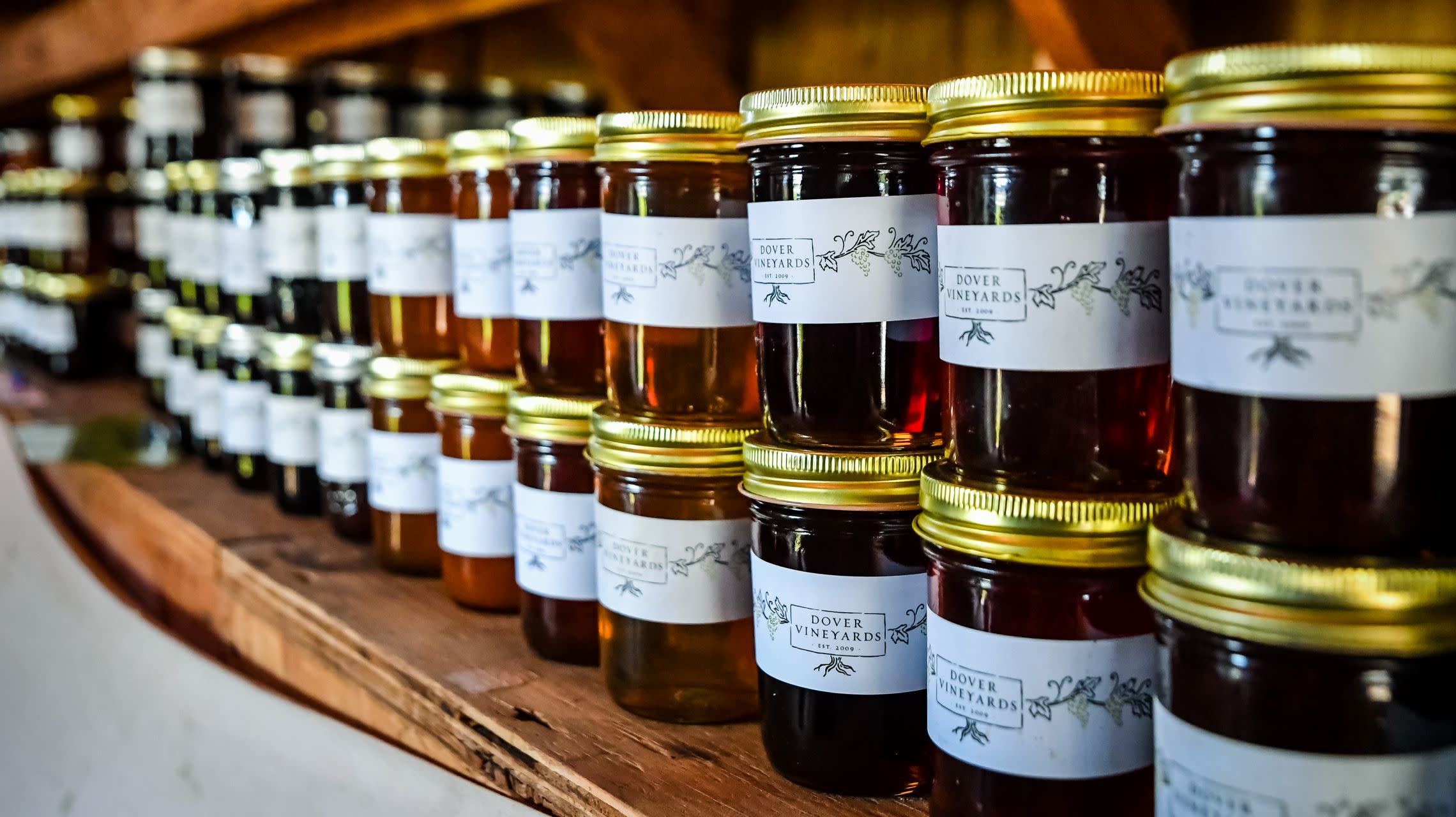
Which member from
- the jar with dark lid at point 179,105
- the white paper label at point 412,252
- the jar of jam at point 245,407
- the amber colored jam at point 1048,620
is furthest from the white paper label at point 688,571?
the jar with dark lid at point 179,105

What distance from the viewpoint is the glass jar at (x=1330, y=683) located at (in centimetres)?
44

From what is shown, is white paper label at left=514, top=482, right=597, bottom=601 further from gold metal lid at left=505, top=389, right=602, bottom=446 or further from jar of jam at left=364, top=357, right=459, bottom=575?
jar of jam at left=364, top=357, right=459, bottom=575

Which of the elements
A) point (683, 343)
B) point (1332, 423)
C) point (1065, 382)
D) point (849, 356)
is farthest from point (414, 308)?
point (1332, 423)

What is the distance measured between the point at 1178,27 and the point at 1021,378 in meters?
0.54

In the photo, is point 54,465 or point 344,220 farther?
point 54,465

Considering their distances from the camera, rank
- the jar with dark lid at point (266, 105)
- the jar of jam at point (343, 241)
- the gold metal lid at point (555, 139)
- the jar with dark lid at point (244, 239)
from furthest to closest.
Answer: the jar with dark lid at point (266, 105) → the jar with dark lid at point (244, 239) → the jar of jam at point (343, 241) → the gold metal lid at point (555, 139)

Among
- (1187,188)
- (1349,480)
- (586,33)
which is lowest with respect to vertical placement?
(1349,480)

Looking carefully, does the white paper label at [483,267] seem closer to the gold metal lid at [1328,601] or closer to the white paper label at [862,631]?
the white paper label at [862,631]

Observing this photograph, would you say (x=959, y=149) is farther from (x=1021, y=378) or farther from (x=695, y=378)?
(x=695, y=378)

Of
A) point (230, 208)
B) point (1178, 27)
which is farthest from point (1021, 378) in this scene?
point (230, 208)

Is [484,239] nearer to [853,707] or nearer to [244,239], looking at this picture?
[853,707]

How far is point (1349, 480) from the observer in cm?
44

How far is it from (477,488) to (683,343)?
1.04 feet

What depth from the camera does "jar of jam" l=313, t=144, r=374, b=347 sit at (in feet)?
3.98
